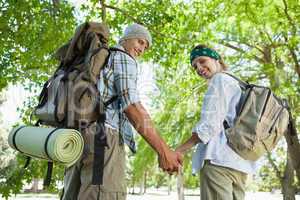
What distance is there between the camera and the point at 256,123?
274cm

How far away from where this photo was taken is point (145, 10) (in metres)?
8.30

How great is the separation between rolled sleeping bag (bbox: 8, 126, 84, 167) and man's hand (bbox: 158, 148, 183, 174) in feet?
1.71

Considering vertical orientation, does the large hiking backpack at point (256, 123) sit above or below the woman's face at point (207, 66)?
below

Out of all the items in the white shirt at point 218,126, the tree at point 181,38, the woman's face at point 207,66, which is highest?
the tree at point 181,38

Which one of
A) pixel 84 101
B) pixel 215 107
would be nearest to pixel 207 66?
pixel 215 107

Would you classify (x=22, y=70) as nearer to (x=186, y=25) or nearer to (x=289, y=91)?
(x=186, y=25)

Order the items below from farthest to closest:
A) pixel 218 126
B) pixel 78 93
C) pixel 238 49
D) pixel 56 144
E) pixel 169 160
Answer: pixel 238 49
pixel 218 126
pixel 169 160
pixel 78 93
pixel 56 144

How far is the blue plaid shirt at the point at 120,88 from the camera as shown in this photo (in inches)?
98.7

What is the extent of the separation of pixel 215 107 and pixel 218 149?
0.26 meters

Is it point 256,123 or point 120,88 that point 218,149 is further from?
point 120,88

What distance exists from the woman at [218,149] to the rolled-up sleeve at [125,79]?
52 cm

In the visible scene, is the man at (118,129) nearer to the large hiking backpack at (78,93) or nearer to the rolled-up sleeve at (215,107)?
the large hiking backpack at (78,93)

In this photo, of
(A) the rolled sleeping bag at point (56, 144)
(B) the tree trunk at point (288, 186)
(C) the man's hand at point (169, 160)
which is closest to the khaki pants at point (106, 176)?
(A) the rolled sleeping bag at point (56, 144)

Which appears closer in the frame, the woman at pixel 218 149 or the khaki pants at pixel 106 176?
the khaki pants at pixel 106 176
